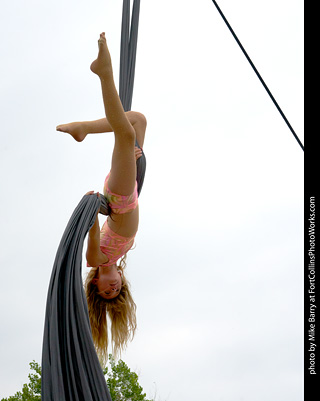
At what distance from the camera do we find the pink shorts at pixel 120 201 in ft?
11.6

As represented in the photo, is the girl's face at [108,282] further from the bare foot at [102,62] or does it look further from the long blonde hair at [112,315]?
the bare foot at [102,62]

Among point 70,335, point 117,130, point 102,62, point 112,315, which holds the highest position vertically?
point 102,62

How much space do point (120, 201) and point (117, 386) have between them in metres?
4.96

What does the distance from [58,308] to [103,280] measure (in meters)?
0.88

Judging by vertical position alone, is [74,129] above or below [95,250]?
above

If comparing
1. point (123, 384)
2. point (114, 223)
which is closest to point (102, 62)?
point (114, 223)

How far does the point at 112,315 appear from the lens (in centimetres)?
402

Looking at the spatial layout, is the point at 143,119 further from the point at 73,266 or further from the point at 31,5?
the point at 31,5

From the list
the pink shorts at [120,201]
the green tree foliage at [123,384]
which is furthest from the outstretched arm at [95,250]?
the green tree foliage at [123,384]

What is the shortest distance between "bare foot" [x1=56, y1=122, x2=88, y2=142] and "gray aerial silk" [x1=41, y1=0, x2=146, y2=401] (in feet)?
1.19

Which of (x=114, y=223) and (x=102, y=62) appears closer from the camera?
(x=102, y=62)

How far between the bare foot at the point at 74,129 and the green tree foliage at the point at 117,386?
16.0 ft

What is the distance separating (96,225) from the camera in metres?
3.43

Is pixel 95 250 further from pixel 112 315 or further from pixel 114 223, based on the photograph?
pixel 112 315
